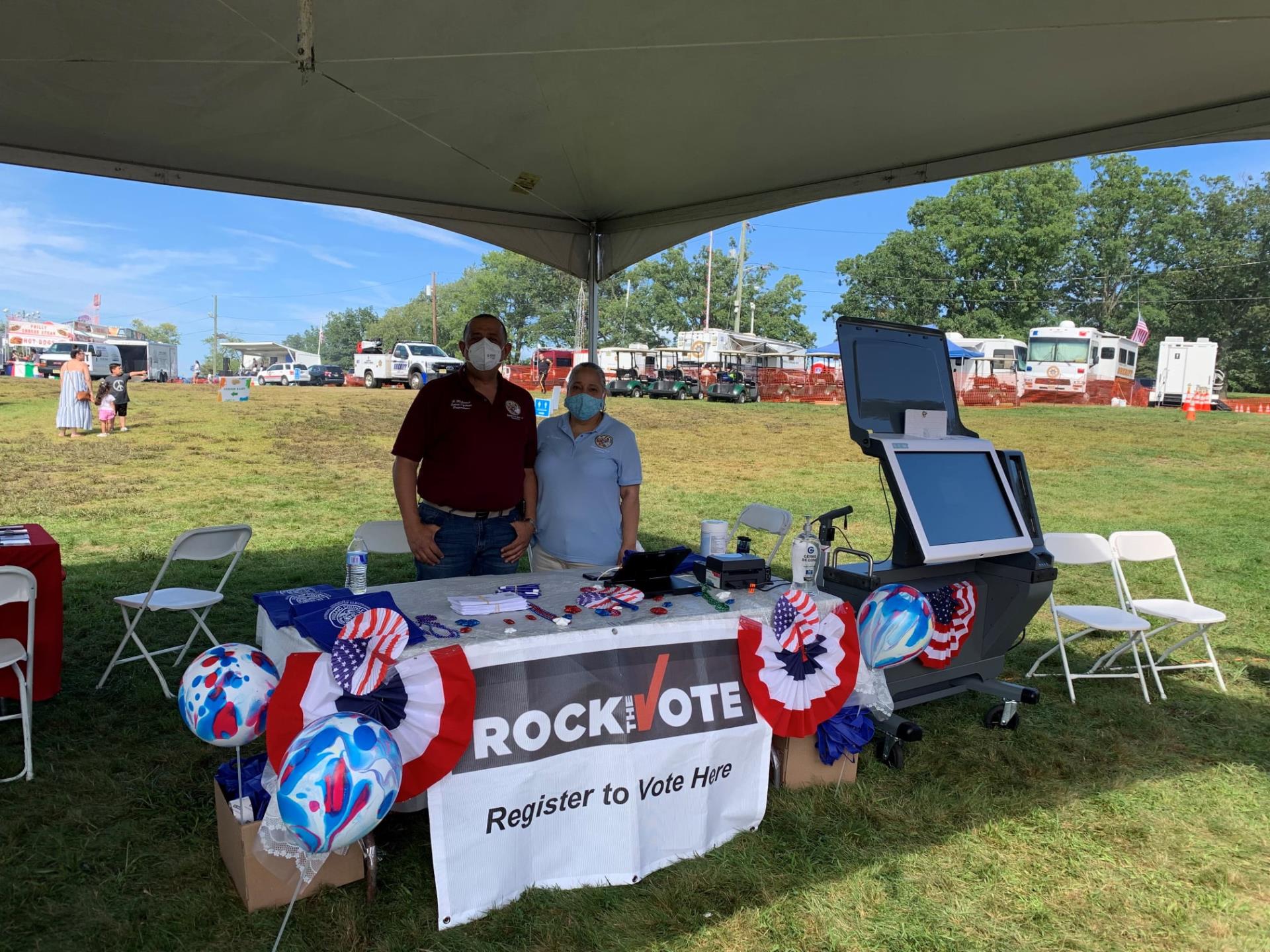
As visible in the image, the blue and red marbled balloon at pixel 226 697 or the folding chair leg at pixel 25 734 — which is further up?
the blue and red marbled balloon at pixel 226 697

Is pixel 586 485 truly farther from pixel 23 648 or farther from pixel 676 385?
pixel 676 385

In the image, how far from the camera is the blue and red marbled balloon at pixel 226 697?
188 cm

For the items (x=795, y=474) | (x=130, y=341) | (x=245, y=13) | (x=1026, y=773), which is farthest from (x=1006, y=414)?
(x=130, y=341)

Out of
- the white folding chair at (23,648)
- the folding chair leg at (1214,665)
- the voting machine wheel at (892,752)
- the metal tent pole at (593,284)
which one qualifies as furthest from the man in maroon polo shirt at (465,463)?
the folding chair leg at (1214,665)

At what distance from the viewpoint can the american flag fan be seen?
3.28m

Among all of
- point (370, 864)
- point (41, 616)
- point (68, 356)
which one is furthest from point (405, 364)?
point (370, 864)

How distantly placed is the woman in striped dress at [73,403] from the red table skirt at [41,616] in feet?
35.4

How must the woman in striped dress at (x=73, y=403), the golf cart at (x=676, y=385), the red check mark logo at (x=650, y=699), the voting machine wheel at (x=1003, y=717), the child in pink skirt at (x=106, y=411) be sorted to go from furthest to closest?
the golf cart at (x=676, y=385) → the child in pink skirt at (x=106, y=411) → the woman in striped dress at (x=73, y=403) → the voting machine wheel at (x=1003, y=717) → the red check mark logo at (x=650, y=699)

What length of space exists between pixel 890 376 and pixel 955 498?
57 cm

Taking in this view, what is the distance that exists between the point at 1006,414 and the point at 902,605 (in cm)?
1893

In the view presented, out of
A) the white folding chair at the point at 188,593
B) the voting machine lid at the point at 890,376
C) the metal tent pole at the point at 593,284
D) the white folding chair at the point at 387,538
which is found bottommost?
the white folding chair at the point at 188,593

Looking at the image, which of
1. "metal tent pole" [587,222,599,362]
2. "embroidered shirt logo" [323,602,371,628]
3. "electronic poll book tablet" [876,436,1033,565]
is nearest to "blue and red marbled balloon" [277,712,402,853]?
"embroidered shirt logo" [323,602,371,628]

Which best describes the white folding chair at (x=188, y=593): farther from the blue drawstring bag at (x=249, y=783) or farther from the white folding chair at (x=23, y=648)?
the blue drawstring bag at (x=249, y=783)

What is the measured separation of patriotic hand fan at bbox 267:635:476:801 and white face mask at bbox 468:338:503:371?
50.5 inches
